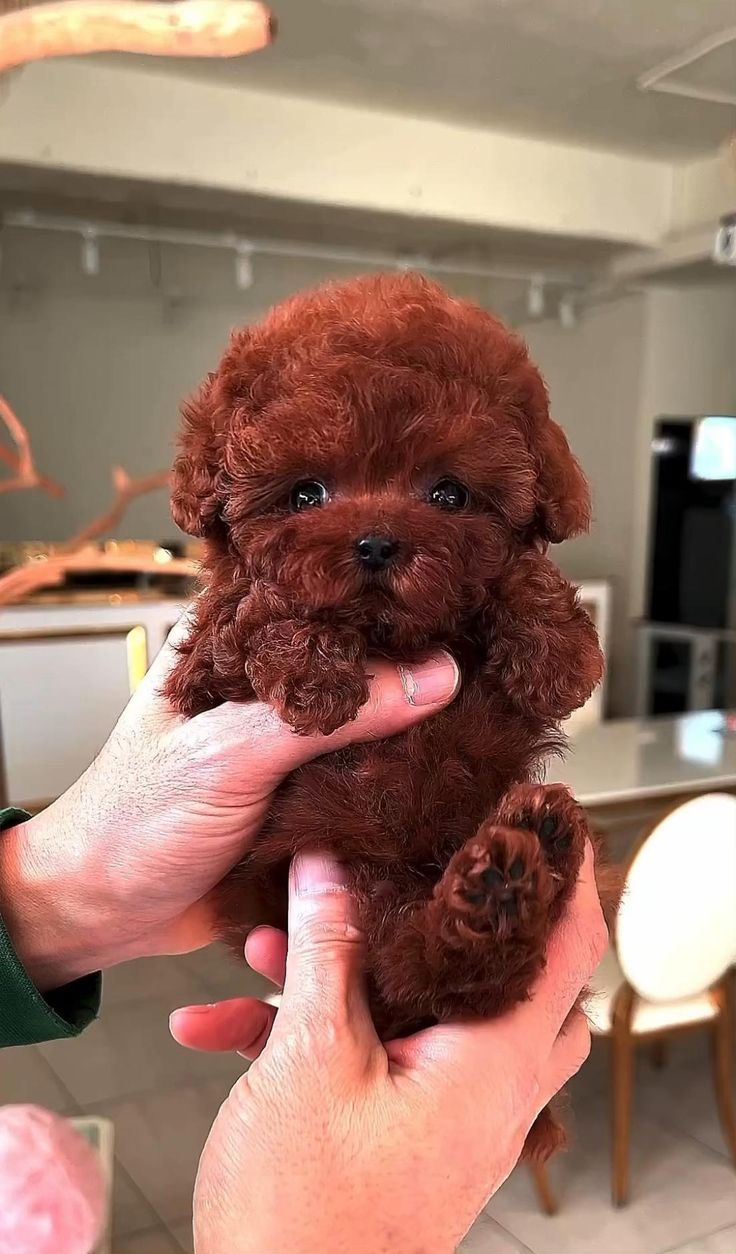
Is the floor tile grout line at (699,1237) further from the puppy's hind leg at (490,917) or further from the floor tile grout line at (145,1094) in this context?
the puppy's hind leg at (490,917)

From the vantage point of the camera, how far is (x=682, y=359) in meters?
6.07

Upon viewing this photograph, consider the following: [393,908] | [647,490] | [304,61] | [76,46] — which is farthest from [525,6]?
[393,908]

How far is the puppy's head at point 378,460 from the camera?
634mm

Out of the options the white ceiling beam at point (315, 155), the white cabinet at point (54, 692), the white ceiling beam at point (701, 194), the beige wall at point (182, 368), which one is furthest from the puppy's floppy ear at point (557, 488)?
the white ceiling beam at point (701, 194)

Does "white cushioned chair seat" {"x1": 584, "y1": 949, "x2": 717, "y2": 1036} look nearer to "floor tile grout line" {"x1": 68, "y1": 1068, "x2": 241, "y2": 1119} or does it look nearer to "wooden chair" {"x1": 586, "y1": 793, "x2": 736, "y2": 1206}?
"wooden chair" {"x1": 586, "y1": 793, "x2": 736, "y2": 1206}

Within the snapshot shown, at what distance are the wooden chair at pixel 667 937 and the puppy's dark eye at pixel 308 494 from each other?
1762 millimetres

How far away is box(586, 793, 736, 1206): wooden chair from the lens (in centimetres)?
225

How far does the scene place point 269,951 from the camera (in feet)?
2.63

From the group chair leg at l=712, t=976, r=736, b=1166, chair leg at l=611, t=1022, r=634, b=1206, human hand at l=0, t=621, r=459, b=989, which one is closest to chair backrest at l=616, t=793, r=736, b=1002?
chair leg at l=611, t=1022, r=634, b=1206

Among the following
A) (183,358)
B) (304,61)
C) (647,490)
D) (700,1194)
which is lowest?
(700,1194)

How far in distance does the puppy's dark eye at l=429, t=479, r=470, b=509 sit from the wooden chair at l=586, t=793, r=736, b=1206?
5.67 ft

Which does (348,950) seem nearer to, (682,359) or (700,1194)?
(700,1194)

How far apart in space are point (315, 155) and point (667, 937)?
3.66m

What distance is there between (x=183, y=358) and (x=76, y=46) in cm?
459
